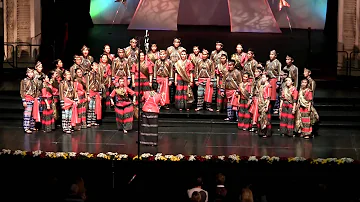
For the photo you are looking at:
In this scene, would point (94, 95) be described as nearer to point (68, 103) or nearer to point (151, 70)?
point (68, 103)

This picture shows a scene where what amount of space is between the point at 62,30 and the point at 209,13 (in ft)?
17.5

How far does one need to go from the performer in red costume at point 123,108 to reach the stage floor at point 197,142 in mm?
235

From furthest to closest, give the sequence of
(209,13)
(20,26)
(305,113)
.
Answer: (209,13) → (20,26) → (305,113)

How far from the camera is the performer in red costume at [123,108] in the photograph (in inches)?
776

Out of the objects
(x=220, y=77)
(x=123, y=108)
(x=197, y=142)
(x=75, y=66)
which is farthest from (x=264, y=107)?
(x=75, y=66)

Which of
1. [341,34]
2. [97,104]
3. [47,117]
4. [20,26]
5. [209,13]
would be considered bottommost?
[47,117]

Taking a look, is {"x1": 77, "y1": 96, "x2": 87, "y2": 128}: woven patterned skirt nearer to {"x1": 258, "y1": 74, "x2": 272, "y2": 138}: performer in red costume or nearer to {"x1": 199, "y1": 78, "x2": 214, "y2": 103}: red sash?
{"x1": 199, "y1": 78, "x2": 214, "y2": 103}: red sash

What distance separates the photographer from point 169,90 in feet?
70.1

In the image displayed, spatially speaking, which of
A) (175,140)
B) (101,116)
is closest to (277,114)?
(175,140)

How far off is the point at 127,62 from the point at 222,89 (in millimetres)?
2260

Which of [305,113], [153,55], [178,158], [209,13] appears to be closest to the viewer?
[178,158]

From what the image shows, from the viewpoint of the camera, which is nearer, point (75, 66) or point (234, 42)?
point (75, 66)

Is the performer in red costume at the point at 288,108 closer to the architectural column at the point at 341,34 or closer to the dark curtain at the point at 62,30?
the architectural column at the point at 341,34

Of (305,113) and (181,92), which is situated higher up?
(181,92)
